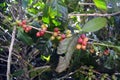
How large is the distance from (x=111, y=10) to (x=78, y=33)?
35 cm

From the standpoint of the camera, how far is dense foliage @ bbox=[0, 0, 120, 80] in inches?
42.6

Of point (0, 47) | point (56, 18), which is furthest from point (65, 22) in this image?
point (0, 47)

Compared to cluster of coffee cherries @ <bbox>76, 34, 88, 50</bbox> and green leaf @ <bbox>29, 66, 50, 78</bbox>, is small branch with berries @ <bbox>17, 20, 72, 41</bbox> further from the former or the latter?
green leaf @ <bbox>29, 66, 50, 78</bbox>

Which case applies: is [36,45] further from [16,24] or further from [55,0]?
[55,0]

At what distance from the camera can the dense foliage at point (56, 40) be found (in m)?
1.08

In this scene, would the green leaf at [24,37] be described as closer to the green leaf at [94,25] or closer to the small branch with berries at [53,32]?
the small branch with berries at [53,32]

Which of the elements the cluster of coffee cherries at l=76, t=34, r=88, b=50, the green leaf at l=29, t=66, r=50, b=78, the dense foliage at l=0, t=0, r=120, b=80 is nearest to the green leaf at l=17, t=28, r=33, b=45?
the dense foliage at l=0, t=0, r=120, b=80

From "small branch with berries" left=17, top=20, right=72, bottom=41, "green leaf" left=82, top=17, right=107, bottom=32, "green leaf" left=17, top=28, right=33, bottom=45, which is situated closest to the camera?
"green leaf" left=82, top=17, right=107, bottom=32

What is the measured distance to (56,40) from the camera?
1105 mm

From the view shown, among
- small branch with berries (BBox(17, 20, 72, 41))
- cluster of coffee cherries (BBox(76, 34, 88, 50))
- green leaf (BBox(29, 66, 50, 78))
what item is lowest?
green leaf (BBox(29, 66, 50, 78))

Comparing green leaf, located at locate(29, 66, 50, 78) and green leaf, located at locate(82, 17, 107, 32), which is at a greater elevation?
green leaf, located at locate(82, 17, 107, 32)

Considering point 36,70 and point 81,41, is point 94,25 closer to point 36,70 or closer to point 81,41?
point 81,41

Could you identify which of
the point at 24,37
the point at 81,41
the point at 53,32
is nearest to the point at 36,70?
the point at 24,37

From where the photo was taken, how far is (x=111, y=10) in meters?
1.18
